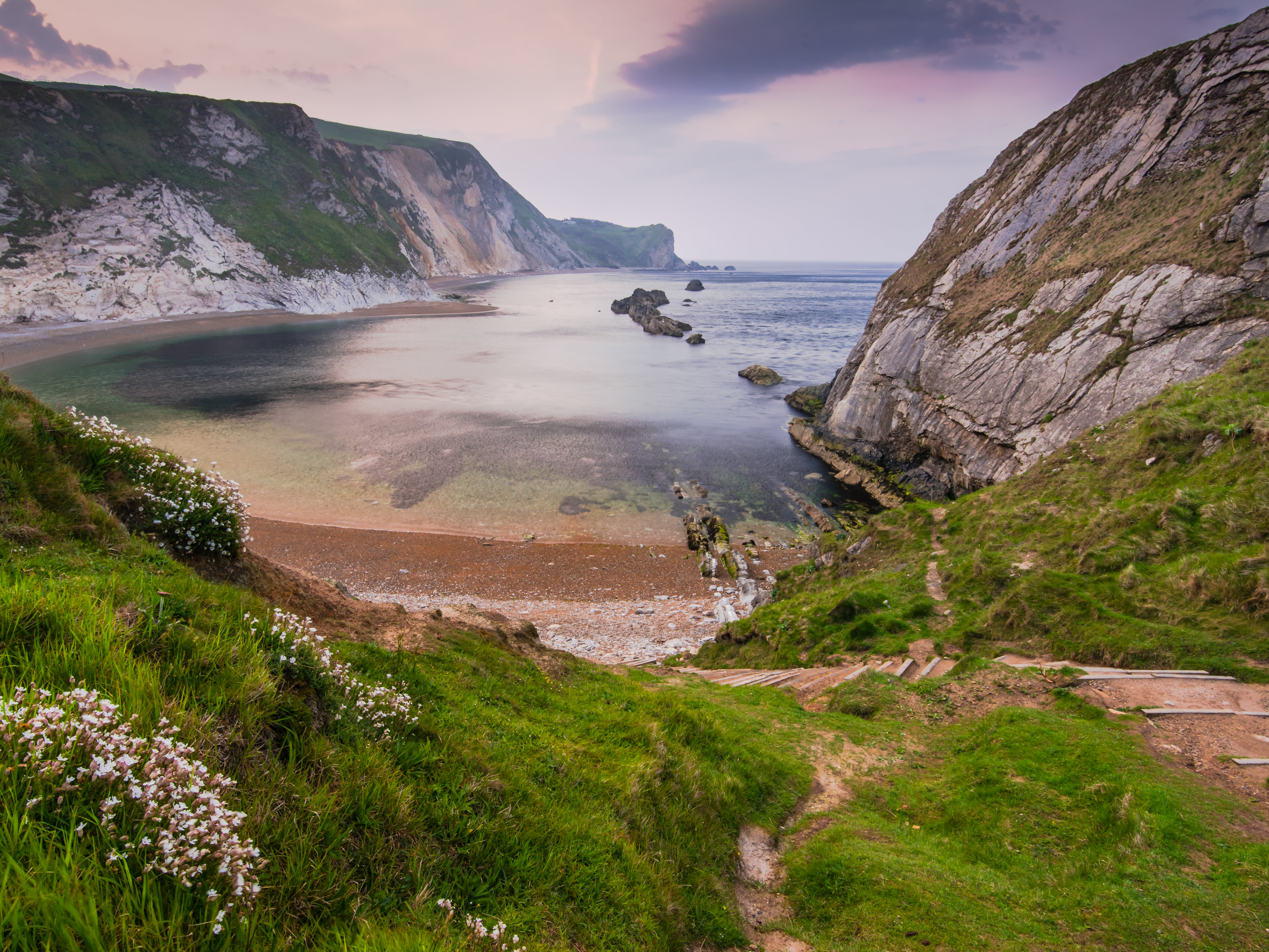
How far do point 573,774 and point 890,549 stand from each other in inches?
609

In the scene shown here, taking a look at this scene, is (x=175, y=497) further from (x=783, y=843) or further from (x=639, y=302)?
(x=639, y=302)

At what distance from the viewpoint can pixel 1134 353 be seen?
77.8 ft

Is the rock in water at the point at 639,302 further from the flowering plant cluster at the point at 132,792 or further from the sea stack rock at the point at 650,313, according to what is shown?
the flowering plant cluster at the point at 132,792

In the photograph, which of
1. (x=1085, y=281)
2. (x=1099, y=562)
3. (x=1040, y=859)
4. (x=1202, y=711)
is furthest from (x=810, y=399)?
(x=1040, y=859)

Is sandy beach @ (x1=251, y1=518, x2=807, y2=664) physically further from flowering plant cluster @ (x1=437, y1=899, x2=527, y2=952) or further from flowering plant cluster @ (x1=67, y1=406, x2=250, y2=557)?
flowering plant cluster @ (x1=437, y1=899, x2=527, y2=952)

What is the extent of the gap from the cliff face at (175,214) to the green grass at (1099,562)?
96216 mm

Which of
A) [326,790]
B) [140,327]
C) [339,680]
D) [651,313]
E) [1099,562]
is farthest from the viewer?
[651,313]

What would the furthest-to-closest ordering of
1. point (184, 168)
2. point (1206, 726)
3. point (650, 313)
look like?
point (650, 313), point (184, 168), point (1206, 726)

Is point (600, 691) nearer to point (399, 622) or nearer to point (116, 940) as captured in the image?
point (399, 622)

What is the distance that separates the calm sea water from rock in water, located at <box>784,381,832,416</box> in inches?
60.0

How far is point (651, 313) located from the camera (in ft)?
373

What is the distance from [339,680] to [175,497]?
4.50 metres

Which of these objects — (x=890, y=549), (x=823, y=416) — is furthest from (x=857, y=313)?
(x=890, y=549)

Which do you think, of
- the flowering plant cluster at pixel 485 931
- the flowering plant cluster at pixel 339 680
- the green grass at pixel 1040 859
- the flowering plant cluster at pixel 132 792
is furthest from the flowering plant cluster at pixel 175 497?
the green grass at pixel 1040 859
